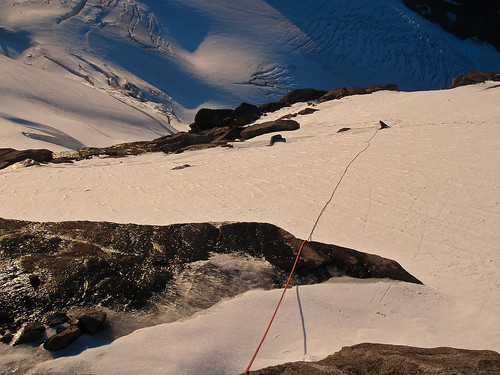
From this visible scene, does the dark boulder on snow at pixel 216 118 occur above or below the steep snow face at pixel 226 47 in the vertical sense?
below

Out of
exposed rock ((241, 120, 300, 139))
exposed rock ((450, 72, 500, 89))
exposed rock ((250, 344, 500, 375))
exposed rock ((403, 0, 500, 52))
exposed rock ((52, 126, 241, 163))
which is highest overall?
exposed rock ((403, 0, 500, 52))

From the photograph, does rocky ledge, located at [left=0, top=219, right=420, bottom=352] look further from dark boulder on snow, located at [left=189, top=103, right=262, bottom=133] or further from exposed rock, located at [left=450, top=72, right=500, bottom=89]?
exposed rock, located at [left=450, top=72, right=500, bottom=89]

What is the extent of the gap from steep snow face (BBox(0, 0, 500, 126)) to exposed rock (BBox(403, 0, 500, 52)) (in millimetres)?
1263

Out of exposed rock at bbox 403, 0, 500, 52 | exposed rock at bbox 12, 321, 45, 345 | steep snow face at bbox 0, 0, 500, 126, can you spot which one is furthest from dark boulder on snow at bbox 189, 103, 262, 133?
exposed rock at bbox 403, 0, 500, 52

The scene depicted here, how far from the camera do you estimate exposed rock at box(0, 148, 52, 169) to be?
8.93 metres

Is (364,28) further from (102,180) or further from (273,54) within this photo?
(102,180)

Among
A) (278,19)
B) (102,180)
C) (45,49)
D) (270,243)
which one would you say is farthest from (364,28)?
(270,243)

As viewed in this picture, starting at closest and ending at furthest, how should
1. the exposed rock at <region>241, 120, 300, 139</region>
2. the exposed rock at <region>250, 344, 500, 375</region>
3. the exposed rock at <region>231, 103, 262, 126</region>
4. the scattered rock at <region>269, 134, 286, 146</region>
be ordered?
the exposed rock at <region>250, 344, 500, 375</region>, the scattered rock at <region>269, 134, 286, 146</region>, the exposed rock at <region>241, 120, 300, 139</region>, the exposed rock at <region>231, 103, 262, 126</region>

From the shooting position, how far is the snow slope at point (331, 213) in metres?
2.36

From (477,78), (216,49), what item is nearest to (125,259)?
(477,78)

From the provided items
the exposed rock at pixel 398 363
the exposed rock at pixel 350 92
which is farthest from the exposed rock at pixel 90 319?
the exposed rock at pixel 350 92

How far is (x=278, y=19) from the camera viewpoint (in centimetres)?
2508

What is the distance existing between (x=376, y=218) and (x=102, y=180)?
14.3ft

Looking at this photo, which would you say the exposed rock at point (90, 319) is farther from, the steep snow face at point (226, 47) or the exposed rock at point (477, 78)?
the steep snow face at point (226, 47)
